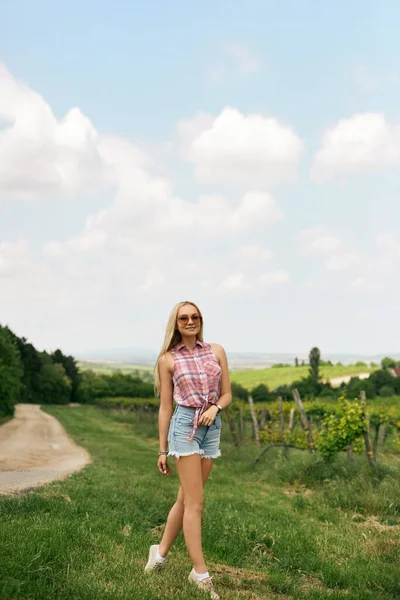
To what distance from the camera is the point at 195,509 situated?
4473 mm

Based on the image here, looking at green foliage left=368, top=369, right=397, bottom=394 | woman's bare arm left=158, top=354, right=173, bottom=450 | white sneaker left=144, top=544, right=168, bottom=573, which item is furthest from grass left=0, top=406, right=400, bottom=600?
green foliage left=368, top=369, right=397, bottom=394

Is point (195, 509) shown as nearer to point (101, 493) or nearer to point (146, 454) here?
point (101, 493)

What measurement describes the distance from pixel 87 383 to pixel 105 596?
88773 millimetres

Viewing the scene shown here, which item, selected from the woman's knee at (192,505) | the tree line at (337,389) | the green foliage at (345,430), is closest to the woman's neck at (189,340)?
the woman's knee at (192,505)

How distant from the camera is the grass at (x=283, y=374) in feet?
234

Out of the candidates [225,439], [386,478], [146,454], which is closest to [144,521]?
[386,478]

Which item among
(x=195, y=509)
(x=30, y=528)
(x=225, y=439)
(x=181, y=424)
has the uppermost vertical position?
(x=181, y=424)

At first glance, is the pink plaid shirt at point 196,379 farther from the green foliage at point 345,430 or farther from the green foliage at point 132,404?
the green foliage at point 132,404

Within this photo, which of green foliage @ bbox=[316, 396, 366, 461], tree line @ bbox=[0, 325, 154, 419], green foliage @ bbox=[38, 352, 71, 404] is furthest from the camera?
green foliage @ bbox=[38, 352, 71, 404]

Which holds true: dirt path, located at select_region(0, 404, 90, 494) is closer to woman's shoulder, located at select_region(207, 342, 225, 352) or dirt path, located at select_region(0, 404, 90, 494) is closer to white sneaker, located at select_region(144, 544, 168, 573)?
white sneaker, located at select_region(144, 544, 168, 573)

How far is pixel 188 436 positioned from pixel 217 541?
2.36 metres

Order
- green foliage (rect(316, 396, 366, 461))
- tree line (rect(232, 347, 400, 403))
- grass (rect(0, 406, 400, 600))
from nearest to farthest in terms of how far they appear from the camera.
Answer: grass (rect(0, 406, 400, 600)), green foliage (rect(316, 396, 366, 461)), tree line (rect(232, 347, 400, 403))

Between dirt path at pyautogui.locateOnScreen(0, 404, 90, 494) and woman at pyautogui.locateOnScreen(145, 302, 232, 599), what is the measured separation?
4631 millimetres

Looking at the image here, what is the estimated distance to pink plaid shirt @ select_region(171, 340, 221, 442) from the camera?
4.46m
